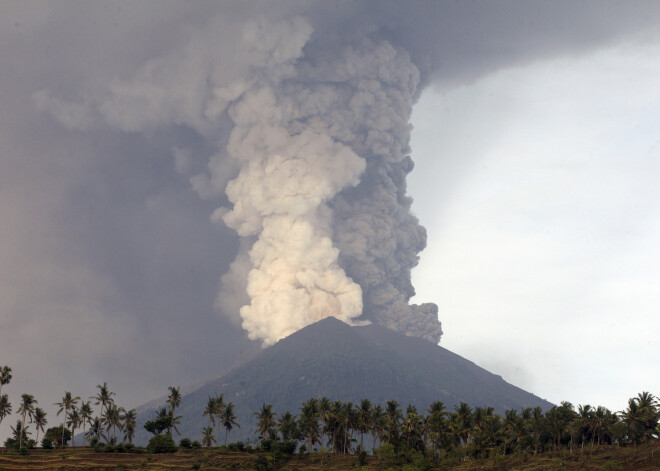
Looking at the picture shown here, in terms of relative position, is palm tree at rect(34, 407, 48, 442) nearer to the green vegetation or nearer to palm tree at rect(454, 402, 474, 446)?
the green vegetation

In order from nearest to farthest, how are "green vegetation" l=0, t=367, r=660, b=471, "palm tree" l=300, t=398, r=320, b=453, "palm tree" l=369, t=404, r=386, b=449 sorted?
"green vegetation" l=0, t=367, r=660, b=471
"palm tree" l=369, t=404, r=386, b=449
"palm tree" l=300, t=398, r=320, b=453

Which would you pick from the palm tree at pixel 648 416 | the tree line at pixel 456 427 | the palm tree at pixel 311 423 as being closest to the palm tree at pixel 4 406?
the tree line at pixel 456 427

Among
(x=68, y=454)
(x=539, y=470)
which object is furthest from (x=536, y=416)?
(x=68, y=454)

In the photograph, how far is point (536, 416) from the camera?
128500 mm

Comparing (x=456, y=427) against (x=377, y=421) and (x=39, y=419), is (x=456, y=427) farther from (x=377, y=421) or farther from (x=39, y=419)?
(x=39, y=419)

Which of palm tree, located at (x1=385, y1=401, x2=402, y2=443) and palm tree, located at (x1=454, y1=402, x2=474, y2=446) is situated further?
palm tree, located at (x1=385, y1=401, x2=402, y2=443)

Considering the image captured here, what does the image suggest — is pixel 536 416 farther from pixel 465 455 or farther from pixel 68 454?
pixel 68 454

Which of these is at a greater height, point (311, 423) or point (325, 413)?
point (325, 413)

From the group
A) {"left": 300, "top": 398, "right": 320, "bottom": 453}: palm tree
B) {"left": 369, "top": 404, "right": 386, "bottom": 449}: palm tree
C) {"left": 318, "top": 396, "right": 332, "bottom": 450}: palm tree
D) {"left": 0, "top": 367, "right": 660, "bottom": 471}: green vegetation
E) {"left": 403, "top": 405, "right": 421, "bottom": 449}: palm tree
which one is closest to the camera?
{"left": 0, "top": 367, "right": 660, "bottom": 471}: green vegetation

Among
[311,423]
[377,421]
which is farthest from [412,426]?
[311,423]

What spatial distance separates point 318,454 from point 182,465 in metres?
30.1

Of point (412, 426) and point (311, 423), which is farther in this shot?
point (311, 423)

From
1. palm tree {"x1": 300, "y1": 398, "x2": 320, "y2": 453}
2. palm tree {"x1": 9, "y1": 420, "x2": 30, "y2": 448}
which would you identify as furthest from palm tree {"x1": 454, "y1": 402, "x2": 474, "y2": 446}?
palm tree {"x1": 9, "y1": 420, "x2": 30, "y2": 448}

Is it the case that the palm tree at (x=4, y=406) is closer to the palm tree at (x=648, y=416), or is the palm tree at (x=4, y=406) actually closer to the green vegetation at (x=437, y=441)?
the green vegetation at (x=437, y=441)
